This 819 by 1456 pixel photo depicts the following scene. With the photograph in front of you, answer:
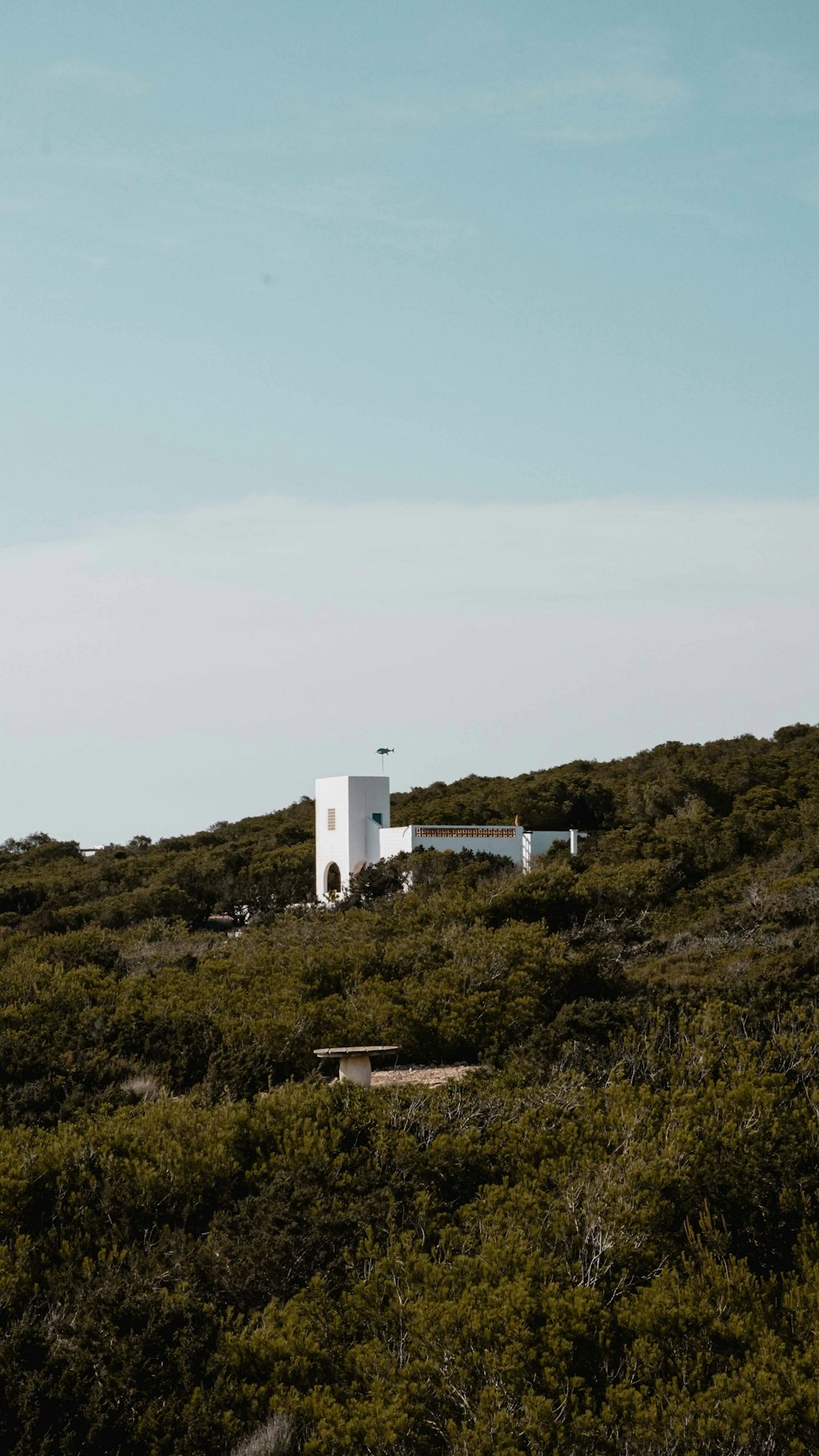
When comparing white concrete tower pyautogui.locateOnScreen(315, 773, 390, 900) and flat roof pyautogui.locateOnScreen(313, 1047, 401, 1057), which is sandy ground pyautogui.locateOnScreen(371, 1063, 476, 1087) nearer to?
flat roof pyautogui.locateOnScreen(313, 1047, 401, 1057)

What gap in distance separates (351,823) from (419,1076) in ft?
50.7

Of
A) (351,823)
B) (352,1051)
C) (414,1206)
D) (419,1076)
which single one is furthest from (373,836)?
(414,1206)

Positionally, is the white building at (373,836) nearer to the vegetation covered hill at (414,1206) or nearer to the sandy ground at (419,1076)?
the vegetation covered hill at (414,1206)

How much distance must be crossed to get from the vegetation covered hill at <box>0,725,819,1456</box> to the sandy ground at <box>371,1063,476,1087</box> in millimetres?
341

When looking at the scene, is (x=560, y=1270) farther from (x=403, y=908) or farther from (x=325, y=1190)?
(x=403, y=908)

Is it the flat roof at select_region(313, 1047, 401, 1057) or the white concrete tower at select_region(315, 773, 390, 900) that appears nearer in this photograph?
the flat roof at select_region(313, 1047, 401, 1057)

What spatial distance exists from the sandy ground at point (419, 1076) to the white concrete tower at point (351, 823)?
47.3 feet

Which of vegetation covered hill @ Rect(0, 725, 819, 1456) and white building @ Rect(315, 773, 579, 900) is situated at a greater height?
white building @ Rect(315, 773, 579, 900)

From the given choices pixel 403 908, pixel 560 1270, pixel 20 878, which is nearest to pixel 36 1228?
pixel 560 1270

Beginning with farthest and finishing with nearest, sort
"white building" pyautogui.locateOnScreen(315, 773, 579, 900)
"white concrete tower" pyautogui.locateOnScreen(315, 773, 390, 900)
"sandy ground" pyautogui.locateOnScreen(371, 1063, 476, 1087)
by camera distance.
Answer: "white concrete tower" pyautogui.locateOnScreen(315, 773, 390, 900) → "white building" pyautogui.locateOnScreen(315, 773, 579, 900) → "sandy ground" pyautogui.locateOnScreen(371, 1063, 476, 1087)

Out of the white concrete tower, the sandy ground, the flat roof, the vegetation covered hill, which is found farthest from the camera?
the white concrete tower

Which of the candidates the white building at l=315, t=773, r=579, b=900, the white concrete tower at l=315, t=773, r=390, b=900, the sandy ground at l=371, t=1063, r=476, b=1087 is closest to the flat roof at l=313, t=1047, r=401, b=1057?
the sandy ground at l=371, t=1063, r=476, b=1087

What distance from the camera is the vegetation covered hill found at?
6941 millimetres

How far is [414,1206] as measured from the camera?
8812 millimetres
